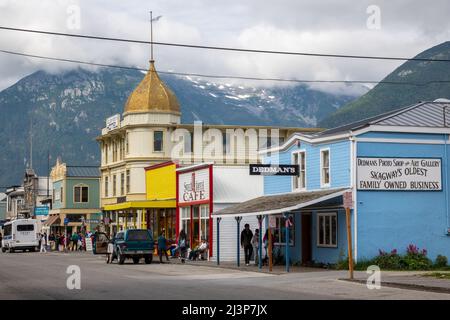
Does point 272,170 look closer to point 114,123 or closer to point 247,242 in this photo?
point 247,242

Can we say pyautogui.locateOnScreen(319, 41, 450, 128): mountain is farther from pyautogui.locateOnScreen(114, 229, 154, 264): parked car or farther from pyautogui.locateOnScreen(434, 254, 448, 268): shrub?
pyautogui.locateOnScreen(434, 254, 448, 268): shrub

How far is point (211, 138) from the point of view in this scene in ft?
246

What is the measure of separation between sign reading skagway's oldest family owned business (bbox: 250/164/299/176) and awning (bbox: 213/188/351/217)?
107 centimetres

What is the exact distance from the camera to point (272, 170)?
36406 millimetres

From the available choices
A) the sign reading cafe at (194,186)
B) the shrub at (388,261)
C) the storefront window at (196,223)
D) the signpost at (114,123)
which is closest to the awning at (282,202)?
the shrub at (388,261)

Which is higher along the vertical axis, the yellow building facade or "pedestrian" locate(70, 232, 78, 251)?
the yellow building facade

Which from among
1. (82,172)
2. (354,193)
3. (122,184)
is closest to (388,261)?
(354,193)

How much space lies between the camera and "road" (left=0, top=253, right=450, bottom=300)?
70.0 feet

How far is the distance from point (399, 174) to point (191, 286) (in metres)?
12.5

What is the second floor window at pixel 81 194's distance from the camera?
93625 millimetres

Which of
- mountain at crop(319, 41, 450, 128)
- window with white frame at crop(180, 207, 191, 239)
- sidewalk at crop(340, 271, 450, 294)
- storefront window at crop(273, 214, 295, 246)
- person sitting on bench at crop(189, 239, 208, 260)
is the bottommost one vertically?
sidewalk at crop(340, 271, 450, 294)

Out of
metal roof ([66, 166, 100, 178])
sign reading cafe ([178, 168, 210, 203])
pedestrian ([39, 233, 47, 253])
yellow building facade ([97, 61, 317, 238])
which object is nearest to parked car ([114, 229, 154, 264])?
sign reading cafe ([178, 168, 210, 203])

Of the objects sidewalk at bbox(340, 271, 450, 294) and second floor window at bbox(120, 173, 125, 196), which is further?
second floor window at bbox(120, 173, 125, 196)
